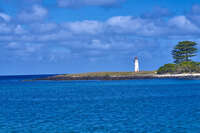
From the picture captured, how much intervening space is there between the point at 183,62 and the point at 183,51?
7159 millimetres

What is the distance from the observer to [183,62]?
122062 mm

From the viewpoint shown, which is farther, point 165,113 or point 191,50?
point 191,50

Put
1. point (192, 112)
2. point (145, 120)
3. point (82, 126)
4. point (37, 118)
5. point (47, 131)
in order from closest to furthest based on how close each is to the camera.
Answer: point (47, 131) → point (82, 126) → point (145, 120) → point (37, 118) → point (192, 112)

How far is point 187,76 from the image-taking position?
12225 centimetres

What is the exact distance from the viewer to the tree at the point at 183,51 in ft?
414

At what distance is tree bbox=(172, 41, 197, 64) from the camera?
12631 centimetres

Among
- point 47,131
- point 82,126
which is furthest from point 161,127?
point 47,131

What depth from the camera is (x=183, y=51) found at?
128m

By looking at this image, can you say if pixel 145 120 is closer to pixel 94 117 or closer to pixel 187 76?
pixel 94 117

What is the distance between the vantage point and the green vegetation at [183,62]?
121250mm

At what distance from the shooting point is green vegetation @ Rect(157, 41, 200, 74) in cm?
12125

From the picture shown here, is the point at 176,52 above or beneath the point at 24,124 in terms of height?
above

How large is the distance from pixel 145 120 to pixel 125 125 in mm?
2886

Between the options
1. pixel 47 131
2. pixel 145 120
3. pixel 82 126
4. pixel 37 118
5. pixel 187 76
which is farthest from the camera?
pixel 187 76
